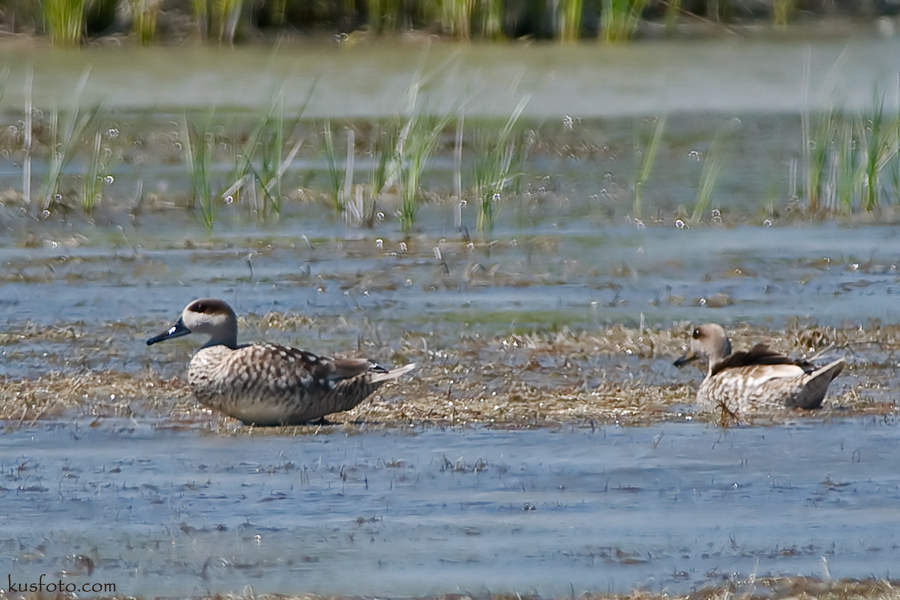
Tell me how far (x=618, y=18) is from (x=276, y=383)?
42.4 ft

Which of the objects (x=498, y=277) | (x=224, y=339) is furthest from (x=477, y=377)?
(x=498, y=277)

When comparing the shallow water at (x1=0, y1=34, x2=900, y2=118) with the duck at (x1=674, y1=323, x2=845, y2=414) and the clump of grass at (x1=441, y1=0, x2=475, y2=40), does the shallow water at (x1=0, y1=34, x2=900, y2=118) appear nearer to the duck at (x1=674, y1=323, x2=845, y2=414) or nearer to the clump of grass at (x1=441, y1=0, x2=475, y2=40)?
the clump of grass at (x1=441, y1=0, x2=475, y2=40)

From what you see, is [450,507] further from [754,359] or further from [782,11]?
[782,11]

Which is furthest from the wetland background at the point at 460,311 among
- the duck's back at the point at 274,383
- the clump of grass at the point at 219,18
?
the clump of grass at the point at 219,18

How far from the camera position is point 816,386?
7.46 m

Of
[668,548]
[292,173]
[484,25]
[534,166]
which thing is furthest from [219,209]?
[668,548]

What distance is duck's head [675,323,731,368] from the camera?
826cm

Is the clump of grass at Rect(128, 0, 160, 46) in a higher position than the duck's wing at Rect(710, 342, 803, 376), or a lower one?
lower

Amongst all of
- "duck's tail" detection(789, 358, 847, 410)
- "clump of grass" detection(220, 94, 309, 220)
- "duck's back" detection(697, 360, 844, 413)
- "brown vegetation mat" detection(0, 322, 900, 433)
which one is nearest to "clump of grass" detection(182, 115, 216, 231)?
"clump of grass" detection(220, 94, 309, 220)

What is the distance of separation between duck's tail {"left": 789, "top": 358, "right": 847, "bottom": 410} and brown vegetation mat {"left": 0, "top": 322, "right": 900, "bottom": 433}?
0.20 feet

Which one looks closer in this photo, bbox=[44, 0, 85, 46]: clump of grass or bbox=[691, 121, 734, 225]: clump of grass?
bbox=[691, 121, 734, 225]: clump of grass

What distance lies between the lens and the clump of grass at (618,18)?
64.4ft

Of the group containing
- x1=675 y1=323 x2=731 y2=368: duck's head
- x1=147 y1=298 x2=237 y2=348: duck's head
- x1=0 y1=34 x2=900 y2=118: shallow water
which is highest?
x1=147 y1=298 x2=237 y2=348: duck's head

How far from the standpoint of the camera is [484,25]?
64.4 ft
